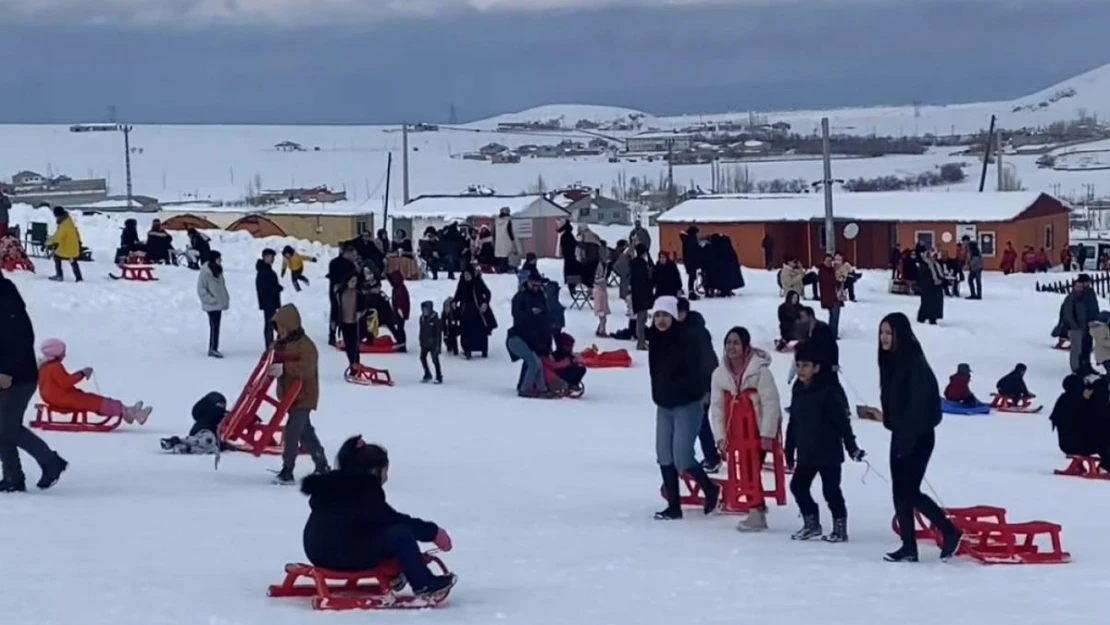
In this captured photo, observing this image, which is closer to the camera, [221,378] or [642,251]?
[221,378]

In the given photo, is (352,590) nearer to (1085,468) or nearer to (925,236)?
(1085,468)

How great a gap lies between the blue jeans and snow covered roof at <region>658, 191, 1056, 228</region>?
29.9 m

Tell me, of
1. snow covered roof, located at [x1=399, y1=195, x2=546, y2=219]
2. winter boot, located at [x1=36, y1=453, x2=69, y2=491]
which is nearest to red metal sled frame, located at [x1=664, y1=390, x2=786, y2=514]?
winter boot, located at [x1=36, y1=453, x2=69, y2=491]

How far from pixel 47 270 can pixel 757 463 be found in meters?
18.7

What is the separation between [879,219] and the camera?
49812 mm

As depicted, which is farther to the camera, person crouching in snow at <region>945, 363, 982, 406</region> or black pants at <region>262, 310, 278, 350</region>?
black pants at <region>262, 310, 278, 350</region>

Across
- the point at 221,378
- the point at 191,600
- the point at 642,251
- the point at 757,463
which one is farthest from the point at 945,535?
the point at 642,251

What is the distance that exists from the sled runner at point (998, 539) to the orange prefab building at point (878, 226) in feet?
124

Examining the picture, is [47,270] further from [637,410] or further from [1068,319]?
[1068,319]

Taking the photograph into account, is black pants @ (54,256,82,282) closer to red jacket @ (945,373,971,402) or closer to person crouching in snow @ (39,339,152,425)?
person crouching in snow @ (39,339,152,425)

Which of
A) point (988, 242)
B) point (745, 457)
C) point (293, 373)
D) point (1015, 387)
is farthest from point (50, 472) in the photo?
point (988, 242)

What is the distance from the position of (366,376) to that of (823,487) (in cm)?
1074

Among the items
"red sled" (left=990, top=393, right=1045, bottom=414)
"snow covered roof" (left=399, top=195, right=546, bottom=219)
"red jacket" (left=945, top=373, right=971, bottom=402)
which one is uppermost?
"snow covered roof" (left=399, top=195, right=546, bottom=219)

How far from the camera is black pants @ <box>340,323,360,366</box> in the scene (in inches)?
811
